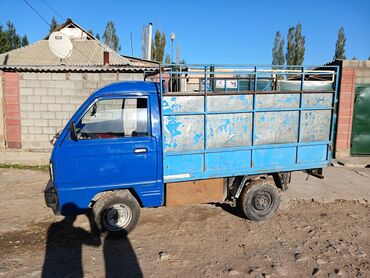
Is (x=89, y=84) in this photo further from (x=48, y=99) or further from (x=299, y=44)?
(x=299, y=44)

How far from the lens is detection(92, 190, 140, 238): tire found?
4.24m

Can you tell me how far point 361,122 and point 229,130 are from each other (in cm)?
722

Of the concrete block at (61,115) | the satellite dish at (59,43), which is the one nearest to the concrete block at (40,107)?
the concrete block at (61,115)

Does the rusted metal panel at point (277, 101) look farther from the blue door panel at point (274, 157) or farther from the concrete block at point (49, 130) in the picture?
the concrete block at point (49, 130)

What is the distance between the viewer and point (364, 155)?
9945 mm

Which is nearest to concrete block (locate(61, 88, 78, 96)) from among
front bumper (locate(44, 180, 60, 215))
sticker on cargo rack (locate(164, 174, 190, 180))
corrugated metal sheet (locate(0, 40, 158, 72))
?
corrugated metal sheet (locate(0, 40, 158, 72))

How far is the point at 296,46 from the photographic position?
35969mm

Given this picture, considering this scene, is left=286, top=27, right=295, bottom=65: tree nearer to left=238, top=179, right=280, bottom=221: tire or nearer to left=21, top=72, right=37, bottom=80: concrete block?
left=21, top=72, right=37, bottom=80: concrete block

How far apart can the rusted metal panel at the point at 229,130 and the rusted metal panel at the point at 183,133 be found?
15 centimetres

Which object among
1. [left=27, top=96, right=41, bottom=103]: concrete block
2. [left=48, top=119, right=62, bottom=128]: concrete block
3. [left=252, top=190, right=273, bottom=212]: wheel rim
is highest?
[left=27, top=96, right=41, bottom=103]: concrete block

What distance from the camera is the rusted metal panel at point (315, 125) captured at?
4925mm

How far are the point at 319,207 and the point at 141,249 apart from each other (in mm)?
3490

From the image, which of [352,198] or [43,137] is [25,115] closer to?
[43,137]

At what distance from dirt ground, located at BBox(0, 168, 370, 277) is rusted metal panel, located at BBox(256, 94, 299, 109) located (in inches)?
74.5
